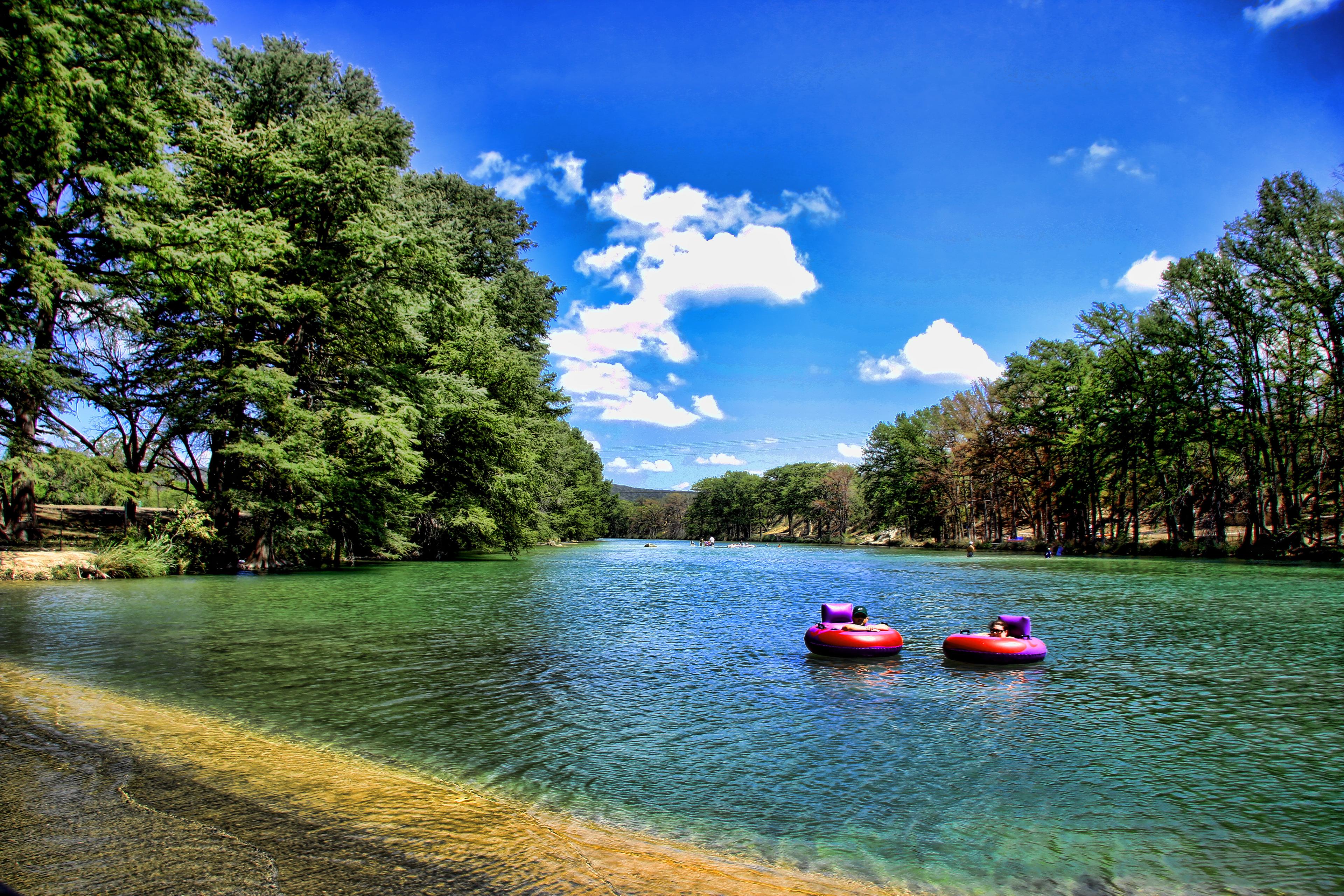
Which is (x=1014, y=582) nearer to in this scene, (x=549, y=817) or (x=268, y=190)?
(x=549, y=817)

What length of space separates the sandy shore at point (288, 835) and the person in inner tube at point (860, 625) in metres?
8.66

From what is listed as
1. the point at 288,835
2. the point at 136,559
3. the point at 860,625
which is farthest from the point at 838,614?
the point at 136,559

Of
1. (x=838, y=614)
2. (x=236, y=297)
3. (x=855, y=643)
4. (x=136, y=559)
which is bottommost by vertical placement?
(x=855, y=643)

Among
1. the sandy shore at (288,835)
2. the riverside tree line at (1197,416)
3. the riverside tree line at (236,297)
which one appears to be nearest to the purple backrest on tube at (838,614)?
the sandy shore at (288,835)

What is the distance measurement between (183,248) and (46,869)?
22.9 metres

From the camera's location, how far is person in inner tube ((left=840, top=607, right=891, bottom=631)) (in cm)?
1325

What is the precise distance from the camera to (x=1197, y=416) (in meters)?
48.1

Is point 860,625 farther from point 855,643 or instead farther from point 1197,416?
point 1197,416

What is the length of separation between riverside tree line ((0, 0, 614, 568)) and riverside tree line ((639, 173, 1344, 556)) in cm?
4735

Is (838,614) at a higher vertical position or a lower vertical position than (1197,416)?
lower

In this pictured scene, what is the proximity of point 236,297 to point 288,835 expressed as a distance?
78.0 ft

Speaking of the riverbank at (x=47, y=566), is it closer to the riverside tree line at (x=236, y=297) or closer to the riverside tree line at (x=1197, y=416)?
the riverside tree line at (x=236, y=297)

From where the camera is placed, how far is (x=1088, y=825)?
19.6 ft

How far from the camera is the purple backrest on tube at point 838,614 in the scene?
13.9 meters
